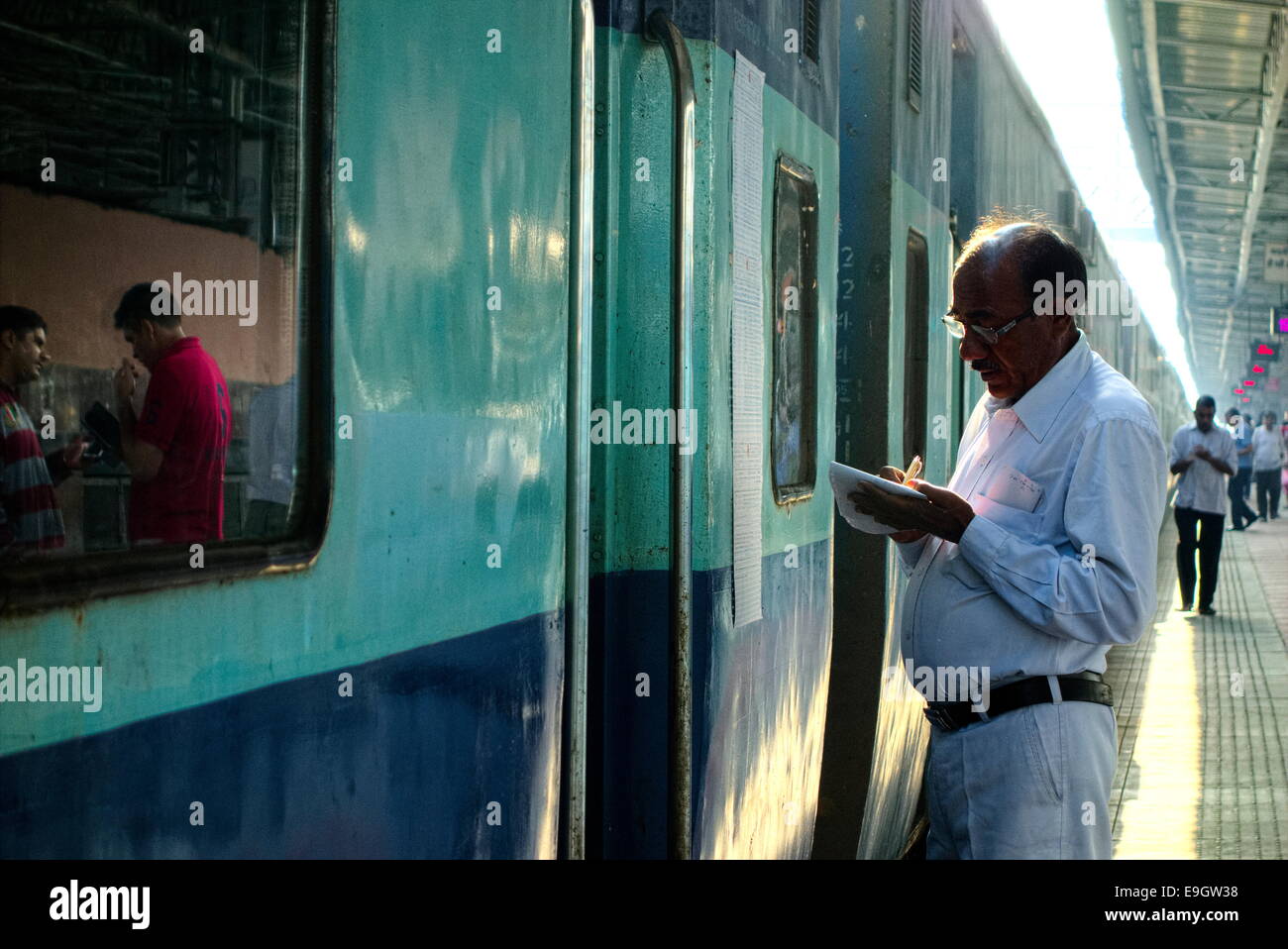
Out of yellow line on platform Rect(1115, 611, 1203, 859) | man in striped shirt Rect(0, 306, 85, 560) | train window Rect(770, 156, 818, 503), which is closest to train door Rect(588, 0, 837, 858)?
train window Rect(770, 156, 818, 503)

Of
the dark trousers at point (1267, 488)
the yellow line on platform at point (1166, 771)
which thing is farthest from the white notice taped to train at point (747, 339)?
the dark trousers at point (1267, 488)

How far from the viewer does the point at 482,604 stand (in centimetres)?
236

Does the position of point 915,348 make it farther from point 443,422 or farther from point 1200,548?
point 1200,548

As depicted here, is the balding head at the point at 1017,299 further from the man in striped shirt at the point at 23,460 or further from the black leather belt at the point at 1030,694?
the man in striped shirt at the point at 23,460

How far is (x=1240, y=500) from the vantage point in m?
23.1

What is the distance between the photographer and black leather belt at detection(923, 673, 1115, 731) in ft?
8.68

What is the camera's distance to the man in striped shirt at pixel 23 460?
142 cm

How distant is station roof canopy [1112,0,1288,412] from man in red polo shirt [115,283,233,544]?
837 centimetres

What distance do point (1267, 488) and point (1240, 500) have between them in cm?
229

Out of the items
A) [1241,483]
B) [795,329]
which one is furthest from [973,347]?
[1241,483]
